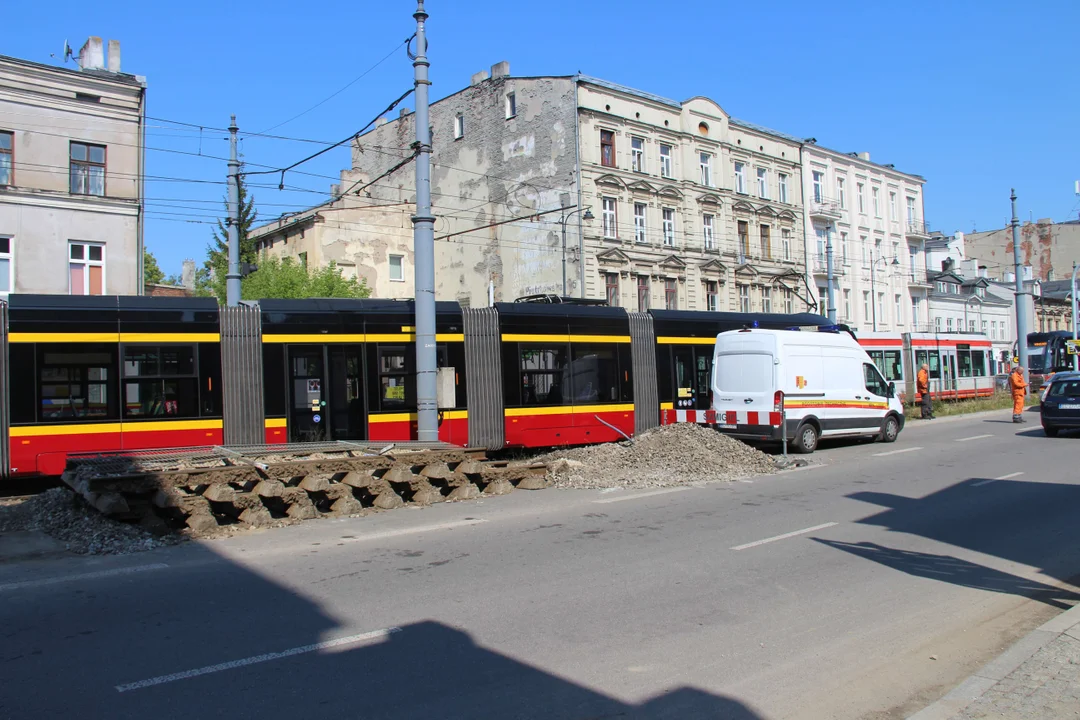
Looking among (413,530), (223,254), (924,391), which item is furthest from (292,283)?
(413,530)

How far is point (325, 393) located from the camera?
15250 millimetres

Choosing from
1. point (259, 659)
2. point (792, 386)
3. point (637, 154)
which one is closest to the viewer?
point (259, 659)

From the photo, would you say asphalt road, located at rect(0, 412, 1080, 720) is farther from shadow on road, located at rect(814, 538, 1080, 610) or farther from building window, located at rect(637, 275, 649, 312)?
building window, located at rect(637, 275, 649, 312)

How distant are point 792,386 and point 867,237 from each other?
41.6 metres

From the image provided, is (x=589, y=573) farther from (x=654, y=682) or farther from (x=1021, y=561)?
(x=1021, y=561)

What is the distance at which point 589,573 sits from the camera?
26.0ft

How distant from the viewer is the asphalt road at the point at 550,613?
16.2 feet

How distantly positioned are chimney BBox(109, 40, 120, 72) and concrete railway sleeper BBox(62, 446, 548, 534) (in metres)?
21.3

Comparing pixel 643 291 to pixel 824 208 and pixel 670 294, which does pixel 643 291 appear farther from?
pixel 824 208

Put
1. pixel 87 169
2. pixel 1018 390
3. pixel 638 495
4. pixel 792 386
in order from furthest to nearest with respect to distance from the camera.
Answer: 1. pixel 1018 390
2. pixel 87 169
3. pixel 792 386
4. pixel 638 495

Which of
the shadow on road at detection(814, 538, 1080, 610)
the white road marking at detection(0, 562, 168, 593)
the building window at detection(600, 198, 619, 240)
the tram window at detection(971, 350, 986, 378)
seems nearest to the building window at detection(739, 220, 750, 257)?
the building window at detection(600, 198, 619, 240)

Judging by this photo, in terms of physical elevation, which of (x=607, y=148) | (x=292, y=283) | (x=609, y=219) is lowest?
(x=292, y=283)

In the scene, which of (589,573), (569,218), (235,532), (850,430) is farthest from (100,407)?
(569,218)

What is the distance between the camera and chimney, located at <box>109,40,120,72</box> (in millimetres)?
27312
